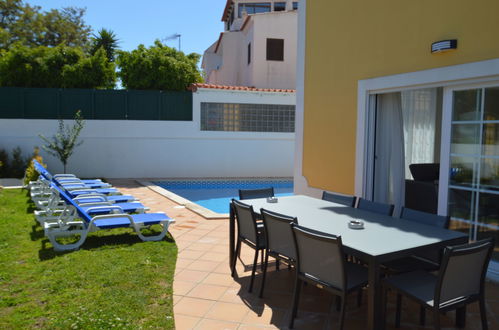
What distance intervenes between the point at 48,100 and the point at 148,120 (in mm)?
3367

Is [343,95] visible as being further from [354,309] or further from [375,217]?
[354,309]

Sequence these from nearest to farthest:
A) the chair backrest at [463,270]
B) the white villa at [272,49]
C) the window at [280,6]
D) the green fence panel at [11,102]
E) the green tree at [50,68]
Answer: the chair backrest at [463,270] < the green fence panel at [11,102] < the green tree at [50,68] < the white villa at [272,49] < the window at [280,6]

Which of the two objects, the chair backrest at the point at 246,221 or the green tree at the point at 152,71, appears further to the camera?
the green tree at the point at 152,71

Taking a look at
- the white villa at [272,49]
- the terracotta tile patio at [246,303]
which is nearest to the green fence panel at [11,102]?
the white villa at [272,49]

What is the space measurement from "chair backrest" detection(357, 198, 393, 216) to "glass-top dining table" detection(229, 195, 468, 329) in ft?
0.48

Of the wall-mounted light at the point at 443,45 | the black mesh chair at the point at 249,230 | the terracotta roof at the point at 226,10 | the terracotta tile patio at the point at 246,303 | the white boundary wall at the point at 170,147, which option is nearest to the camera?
the terracotta tile patio at the point at 246,303

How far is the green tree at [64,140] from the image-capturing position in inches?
473

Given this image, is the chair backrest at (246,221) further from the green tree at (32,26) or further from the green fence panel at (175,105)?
the green tree at (32,26)

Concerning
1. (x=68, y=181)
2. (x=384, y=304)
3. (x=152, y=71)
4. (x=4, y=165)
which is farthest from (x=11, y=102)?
(x=384, y=304)

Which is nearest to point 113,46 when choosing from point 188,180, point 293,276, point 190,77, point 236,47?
point 236,47

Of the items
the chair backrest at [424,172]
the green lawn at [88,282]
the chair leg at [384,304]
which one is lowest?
the green lawn at [88,282]

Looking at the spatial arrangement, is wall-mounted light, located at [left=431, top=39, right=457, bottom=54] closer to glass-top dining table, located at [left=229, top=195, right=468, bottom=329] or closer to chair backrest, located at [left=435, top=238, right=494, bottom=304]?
glass-top dining table, located at [left=229, top=195, right=468, bottom=329]

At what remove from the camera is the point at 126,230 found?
6367 mm

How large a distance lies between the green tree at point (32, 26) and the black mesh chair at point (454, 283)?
81.5ft
